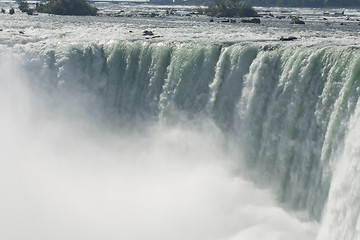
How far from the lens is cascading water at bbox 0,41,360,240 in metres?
12.8

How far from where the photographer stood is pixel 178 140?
17969mm

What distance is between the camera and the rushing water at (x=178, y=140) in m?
13.3

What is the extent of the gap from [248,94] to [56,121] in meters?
8.16

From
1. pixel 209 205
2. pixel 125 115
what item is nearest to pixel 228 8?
pixel 125 115

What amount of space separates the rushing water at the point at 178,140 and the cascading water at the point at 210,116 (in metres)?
0.04

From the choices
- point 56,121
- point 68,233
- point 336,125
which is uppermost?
point 336,125

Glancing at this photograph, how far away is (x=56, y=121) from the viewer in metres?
20.1

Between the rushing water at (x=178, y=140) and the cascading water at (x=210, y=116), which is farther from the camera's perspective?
the rushing water at (x=178, y=140)

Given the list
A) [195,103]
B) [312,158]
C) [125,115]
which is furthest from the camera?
[125,115]

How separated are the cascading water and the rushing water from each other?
39mm

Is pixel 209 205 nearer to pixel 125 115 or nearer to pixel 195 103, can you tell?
pixel 195 103

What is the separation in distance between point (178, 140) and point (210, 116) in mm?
1584

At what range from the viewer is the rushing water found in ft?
43.6

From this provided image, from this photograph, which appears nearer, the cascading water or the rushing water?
Result: the cascading water
